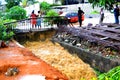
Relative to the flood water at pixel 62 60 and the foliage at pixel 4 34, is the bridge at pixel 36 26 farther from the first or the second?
the foliage at pixel 4 34

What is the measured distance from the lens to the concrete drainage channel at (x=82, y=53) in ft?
43.2

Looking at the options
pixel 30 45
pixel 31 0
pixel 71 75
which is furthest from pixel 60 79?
pixel 31 0

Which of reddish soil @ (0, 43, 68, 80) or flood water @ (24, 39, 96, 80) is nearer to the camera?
reddish soil @ (0, 43, 68, 80)

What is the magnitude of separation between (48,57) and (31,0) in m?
34.7

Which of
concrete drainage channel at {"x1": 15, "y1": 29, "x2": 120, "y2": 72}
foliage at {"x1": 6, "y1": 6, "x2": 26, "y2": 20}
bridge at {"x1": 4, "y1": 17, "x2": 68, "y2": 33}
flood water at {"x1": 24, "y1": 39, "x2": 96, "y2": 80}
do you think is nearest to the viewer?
concrete drainage channel at {"x1": 15, "y1": 29, "x2": 120, "y2": 72}

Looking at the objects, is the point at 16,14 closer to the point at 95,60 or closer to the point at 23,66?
the point at 95,60

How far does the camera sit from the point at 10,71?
10.8 m

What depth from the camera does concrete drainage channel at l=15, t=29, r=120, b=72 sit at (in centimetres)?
1316

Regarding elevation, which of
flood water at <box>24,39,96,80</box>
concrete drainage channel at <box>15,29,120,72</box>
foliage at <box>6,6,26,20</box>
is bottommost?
flood water at <box>24,39,96,80</box>

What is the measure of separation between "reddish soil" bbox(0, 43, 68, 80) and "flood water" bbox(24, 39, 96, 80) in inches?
42.5

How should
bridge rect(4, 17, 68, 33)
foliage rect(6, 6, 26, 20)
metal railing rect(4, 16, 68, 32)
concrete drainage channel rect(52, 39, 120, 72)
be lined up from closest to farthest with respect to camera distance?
1. concrete drainage channel rect(52, 39, 120, 72)
2. bridge rect(4, 17, 68, 33)
3. metal railing rect(4, 16, 68, 32)
4. foliage rect(6, 6, 26, 20)

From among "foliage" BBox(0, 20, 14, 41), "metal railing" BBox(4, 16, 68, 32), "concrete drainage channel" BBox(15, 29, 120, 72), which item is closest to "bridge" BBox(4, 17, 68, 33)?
"metal railing" BBox(4, 16, 68, 32)

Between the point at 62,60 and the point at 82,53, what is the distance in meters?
1.03

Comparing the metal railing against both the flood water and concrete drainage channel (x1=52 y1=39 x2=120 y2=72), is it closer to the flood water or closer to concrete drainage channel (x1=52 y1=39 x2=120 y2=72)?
the flood water
